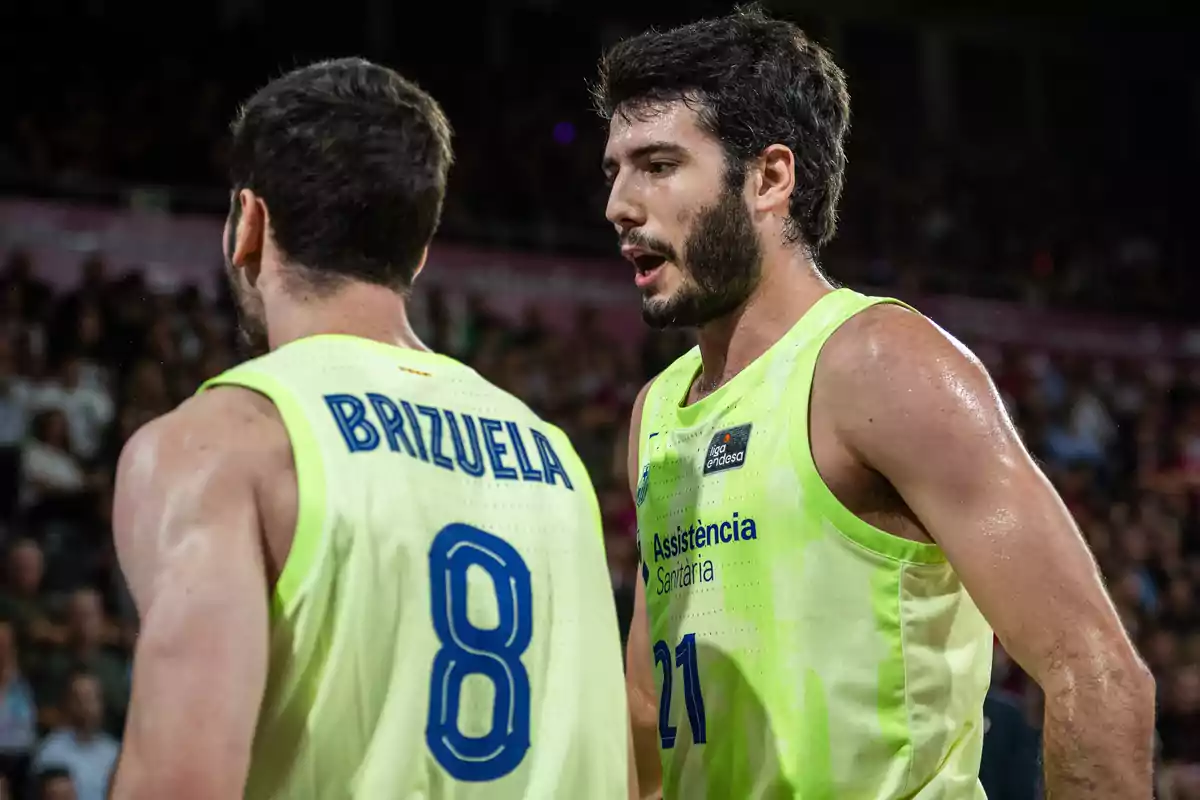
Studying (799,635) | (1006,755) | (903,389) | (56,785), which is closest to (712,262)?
(903,389)

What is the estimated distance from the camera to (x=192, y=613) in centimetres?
167

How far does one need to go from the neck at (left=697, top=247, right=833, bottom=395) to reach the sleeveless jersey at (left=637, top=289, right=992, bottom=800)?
0.07m

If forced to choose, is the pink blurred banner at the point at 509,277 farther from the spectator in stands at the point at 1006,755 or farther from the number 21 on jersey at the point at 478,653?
the number 21 on jersey at the point at 478,653

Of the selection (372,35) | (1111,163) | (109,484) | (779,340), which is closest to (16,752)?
(109,484)

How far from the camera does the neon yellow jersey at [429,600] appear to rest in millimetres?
1810

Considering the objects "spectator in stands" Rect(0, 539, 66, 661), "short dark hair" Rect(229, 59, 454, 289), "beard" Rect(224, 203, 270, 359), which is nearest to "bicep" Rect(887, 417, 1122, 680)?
"short dark hair" Rect(229, 59, 454, 289)

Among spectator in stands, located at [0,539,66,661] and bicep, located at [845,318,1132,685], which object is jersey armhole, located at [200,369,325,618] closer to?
bicep, located at [845,318,1132,685]

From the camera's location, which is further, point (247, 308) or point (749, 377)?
point (749, 377)

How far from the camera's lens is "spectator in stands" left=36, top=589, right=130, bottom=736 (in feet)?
21.8

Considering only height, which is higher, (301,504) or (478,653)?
(301,504)

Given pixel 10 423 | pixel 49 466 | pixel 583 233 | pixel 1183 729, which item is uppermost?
pixel 583 233

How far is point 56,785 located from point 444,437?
4775 millimetres

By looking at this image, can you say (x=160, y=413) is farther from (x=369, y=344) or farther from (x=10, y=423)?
Result: (x=369, y=344)

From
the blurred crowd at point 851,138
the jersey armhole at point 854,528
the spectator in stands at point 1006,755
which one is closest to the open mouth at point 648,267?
the jersey armhole at point 854,528
